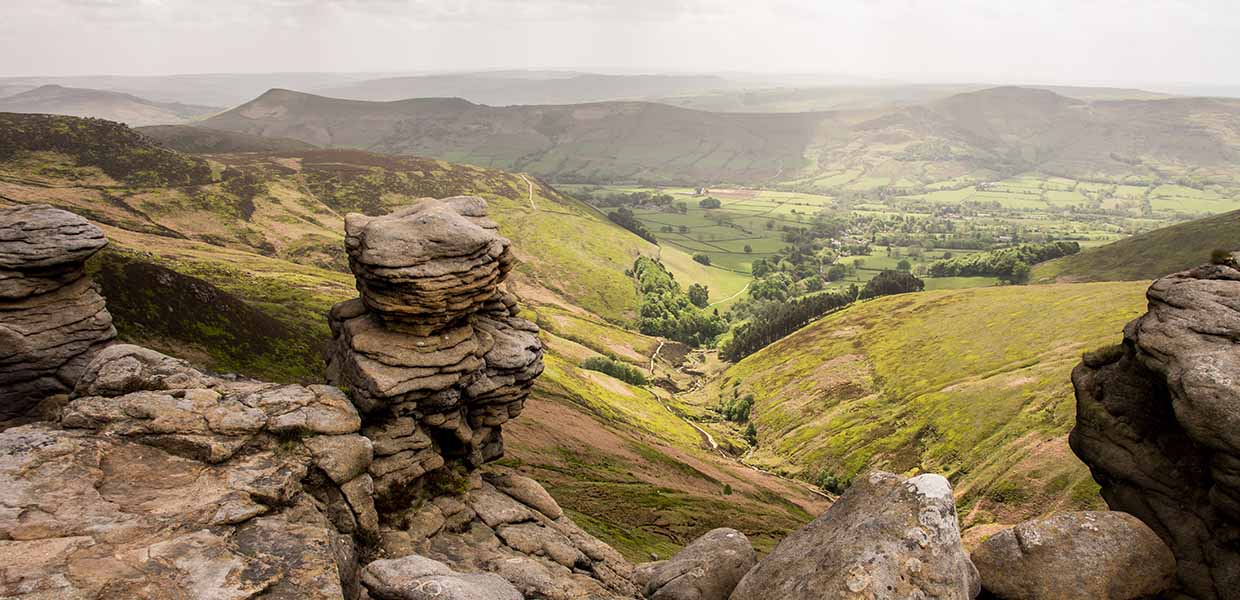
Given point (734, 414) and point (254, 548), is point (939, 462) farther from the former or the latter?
point (254, 548)

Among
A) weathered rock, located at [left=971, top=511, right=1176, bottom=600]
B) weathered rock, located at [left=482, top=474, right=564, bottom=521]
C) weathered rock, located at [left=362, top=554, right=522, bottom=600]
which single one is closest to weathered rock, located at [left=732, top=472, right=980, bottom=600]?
weathered rock, located at [left=971, top=511, right=1176, bottom=600]

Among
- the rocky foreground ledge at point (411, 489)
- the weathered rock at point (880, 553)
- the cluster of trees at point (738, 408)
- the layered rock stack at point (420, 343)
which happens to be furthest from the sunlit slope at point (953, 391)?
the layered rock stack at point (420, 343)

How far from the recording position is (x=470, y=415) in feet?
135

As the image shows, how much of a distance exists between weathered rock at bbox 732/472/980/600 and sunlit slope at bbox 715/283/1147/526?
2395 inches

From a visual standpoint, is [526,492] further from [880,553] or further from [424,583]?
[880,553]

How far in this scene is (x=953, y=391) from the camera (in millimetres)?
127375

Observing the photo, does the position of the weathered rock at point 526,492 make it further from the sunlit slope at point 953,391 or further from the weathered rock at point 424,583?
the sunlit slope at point 953,391

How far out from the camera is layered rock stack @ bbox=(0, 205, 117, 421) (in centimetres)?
3891

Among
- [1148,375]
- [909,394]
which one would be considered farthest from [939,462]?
[1148,375]

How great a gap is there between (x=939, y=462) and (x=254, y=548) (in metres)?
109

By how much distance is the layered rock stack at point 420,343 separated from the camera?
34.6m

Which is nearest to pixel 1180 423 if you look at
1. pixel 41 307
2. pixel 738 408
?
pixel 41 307

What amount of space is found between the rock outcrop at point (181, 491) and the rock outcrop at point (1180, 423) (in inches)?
1318

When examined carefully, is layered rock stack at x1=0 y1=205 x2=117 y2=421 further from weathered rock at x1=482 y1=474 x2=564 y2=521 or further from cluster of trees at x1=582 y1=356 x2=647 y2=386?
cluster of trees at x1=582 y1=356 x2=647 y2=386
